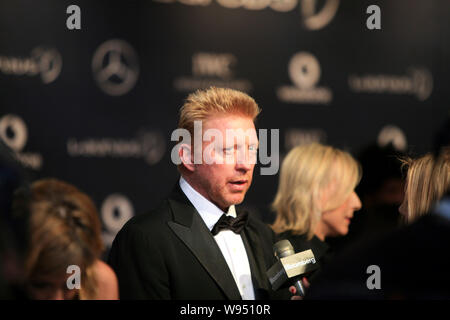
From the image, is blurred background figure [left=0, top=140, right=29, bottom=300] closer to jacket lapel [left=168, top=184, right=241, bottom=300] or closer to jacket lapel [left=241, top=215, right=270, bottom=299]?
jacket lapel [left=168, top=184, right=241, bottom=300]

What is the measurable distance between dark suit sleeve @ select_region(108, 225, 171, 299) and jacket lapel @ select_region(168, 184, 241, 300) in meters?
0.12

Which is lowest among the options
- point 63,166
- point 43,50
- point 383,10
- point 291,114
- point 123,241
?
point 123,241

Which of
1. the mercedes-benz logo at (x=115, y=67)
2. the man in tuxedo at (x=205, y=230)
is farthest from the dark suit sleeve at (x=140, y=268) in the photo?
the mercedes-benz logo at (x=115, y=67)

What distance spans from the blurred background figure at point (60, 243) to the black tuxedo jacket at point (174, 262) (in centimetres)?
40

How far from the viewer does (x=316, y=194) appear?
369 cm

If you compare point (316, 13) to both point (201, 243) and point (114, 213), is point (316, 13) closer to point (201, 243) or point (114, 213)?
point (114, 213)

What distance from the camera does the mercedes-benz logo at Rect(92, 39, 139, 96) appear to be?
493 centimetres

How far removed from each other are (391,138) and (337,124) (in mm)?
443

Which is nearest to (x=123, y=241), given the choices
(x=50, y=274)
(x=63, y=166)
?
(x=50, y=274)

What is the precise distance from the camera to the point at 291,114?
5.31m

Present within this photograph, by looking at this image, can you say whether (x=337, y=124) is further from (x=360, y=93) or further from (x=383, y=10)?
(x=383, y=10)

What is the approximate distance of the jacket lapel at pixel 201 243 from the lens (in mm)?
2578

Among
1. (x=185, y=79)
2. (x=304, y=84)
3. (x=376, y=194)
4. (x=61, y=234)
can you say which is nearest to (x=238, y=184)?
(x=61, y=234)
